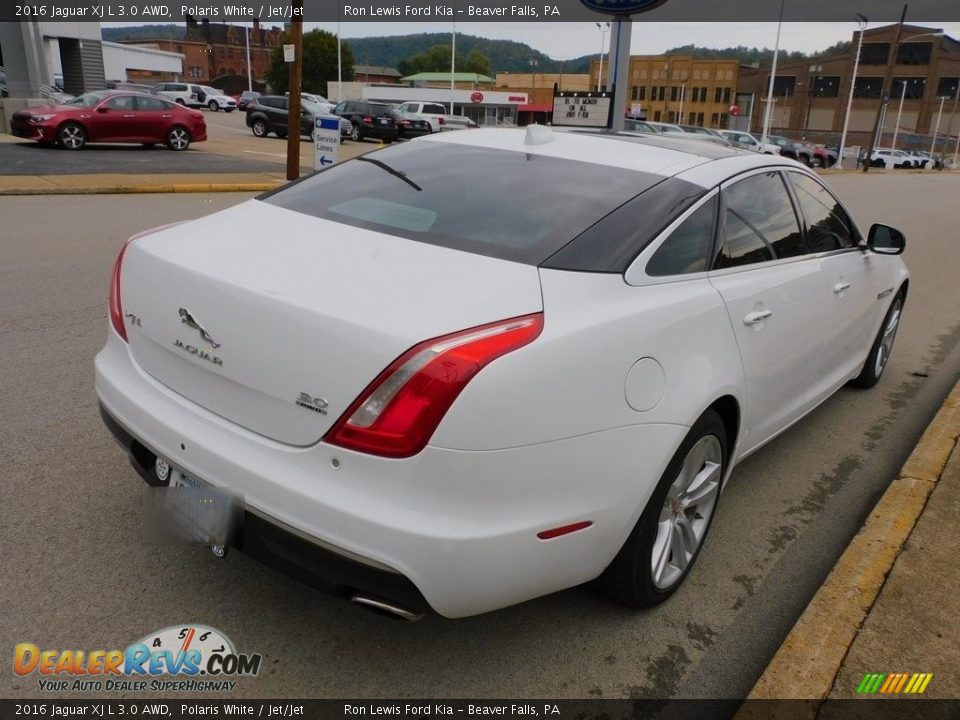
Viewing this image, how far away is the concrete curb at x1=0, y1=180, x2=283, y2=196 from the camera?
12516 millimetres

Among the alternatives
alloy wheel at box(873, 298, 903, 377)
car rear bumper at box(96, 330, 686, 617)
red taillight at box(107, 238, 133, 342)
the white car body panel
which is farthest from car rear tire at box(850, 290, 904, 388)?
red taillight at box(107, 238, 133, 342)

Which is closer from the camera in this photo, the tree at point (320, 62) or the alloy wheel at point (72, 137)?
the alloy wheel at point (72, 137)

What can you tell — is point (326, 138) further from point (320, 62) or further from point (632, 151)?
point (320, 62)

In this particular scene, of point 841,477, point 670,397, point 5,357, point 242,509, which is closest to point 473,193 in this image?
point 670,397

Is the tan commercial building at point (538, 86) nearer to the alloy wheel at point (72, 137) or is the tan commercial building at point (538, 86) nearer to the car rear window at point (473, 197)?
the alloy wheel at point (72, 137)

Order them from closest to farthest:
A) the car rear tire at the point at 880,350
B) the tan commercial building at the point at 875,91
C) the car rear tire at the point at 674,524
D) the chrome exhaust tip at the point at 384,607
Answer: the chrome exhaust tip at the point at 384,607, the car rear tire at the point at 674,524, the car rear tire at the point at 880,350, the tan commercial building at the point at 875,91

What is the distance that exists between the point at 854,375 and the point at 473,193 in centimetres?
308

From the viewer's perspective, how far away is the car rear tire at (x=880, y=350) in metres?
5.32

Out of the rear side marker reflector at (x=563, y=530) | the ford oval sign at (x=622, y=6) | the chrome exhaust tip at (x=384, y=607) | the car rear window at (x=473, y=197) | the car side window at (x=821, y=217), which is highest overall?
the ford oval sign at (x=622, y=6)

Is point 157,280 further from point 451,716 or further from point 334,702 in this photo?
point 451,716

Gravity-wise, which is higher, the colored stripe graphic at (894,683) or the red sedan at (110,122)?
the red sedan at (110,122)

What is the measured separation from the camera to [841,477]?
4.26m

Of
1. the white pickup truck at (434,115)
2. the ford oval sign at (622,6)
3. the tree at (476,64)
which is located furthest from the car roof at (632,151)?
the tree at (476,64)

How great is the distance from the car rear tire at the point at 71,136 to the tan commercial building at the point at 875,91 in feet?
294
